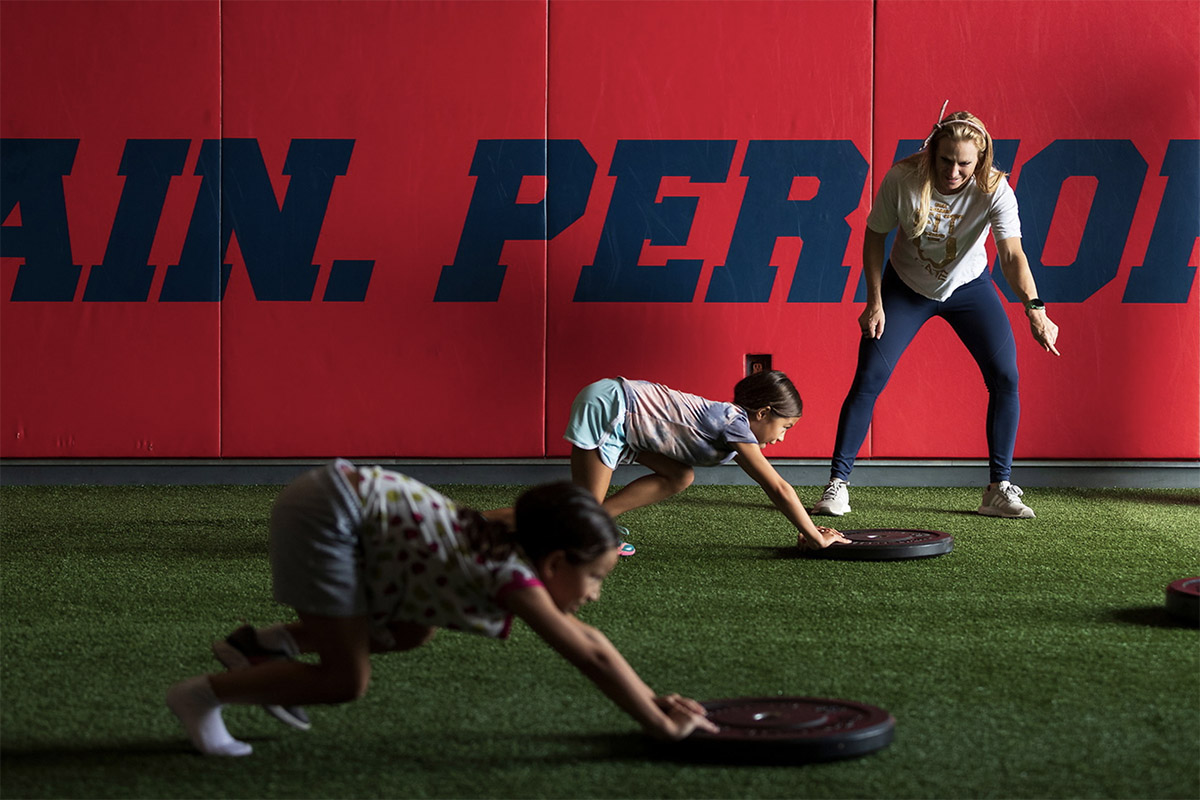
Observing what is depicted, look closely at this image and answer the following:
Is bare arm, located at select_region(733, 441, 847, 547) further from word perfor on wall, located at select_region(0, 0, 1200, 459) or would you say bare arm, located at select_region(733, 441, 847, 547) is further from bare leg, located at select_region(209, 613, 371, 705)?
word perfor on wall, located at select_region(0, 0, 1200, 459)

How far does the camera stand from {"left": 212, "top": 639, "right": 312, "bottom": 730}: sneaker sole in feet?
6.32

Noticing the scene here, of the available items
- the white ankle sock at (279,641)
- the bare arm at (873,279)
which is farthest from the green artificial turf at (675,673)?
the bare arm at (873,279)

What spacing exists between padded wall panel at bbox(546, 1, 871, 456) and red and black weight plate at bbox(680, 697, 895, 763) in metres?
3.39

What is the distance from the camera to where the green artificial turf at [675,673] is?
1.77 m

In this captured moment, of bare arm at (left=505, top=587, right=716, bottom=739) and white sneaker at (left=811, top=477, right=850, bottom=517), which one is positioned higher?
bare arm at (left=505, top=587, right=716, bottom=739)

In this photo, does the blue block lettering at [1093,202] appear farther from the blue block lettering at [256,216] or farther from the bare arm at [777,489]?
the blue block lettering at [256,216]

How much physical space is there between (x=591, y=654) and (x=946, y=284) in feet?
9.85

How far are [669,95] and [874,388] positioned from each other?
5.14ft

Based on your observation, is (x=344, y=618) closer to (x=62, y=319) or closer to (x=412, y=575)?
(x=412, y=575)

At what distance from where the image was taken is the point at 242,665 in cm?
194

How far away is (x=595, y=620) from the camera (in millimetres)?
2820

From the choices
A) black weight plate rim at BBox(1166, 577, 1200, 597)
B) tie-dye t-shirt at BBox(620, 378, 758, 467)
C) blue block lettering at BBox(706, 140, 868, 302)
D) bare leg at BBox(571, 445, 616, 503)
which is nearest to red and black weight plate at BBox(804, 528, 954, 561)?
Answer: tie-dye t-shirt at BBox(620, 378, 758, 467)

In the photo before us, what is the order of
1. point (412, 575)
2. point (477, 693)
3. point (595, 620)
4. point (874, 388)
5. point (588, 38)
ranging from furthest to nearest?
point (588, 38)
point (874, 388)
point (595, 620)
point (477, 693)
point (412, 575)

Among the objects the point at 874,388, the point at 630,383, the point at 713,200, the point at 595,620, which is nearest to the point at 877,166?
the point at 713,200
